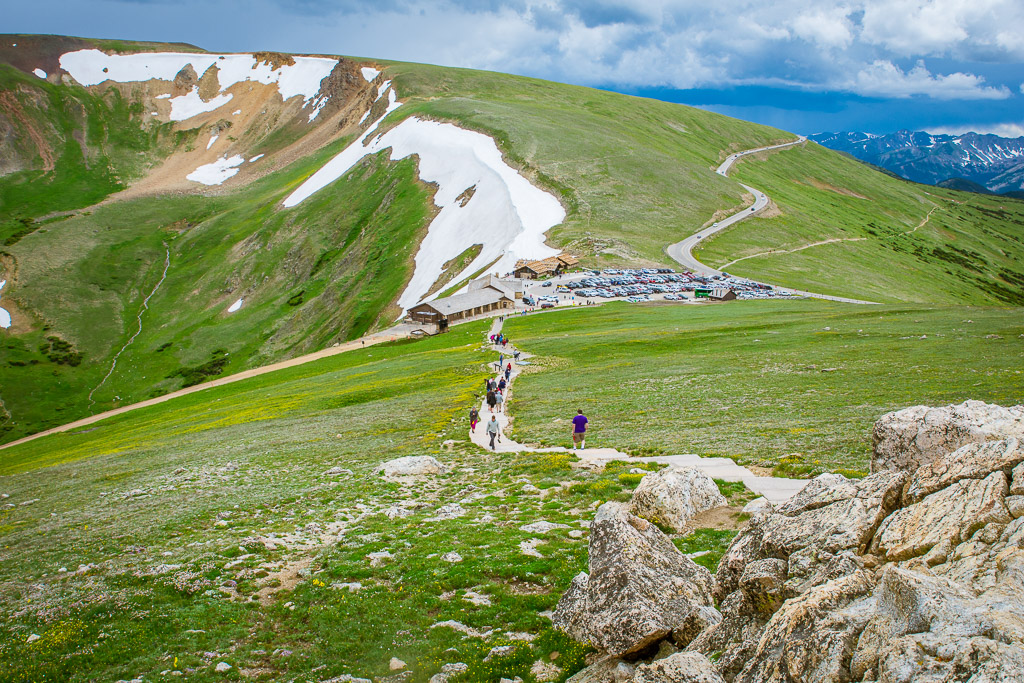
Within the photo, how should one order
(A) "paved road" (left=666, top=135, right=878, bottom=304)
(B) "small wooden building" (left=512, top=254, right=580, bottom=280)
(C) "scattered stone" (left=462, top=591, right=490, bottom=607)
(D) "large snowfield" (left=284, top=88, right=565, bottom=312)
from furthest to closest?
(D) "large snowfield" (left=284, top=88, right=565, bottom=312) < (B) "small wooden building" (left=512, top=254, right=580, bottom=280) < (A) "paved road" (left=666, top=135, right=878, bottom=304) < (C) "scattered stone" (left=462, top=591, right=490, bottom=607)

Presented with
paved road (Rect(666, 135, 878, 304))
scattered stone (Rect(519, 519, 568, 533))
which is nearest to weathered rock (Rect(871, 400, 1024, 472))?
scattered stone (Rect(519, 519, 568, 533))

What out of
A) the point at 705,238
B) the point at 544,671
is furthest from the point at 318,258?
the point at 544,671

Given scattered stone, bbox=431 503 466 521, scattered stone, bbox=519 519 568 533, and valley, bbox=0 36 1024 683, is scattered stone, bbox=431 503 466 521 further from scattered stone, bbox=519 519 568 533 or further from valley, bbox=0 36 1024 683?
scattered stone, bbox=519 519 568 533

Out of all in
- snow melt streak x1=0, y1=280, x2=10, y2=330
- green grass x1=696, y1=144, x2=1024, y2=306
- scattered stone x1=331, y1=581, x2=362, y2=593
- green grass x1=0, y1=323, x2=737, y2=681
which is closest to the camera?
green grass x1=0, y1=323, x2=737, y2=681

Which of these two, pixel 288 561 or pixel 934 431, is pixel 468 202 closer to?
pixel 288 561

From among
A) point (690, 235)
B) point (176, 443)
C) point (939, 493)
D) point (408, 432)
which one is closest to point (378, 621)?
point (939, 493)

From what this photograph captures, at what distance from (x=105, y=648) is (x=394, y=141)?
187 meters

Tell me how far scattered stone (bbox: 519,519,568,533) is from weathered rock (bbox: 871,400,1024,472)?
9.84 meters

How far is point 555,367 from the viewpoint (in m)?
56.3

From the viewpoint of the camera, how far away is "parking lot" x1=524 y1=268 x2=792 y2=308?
93188 mm

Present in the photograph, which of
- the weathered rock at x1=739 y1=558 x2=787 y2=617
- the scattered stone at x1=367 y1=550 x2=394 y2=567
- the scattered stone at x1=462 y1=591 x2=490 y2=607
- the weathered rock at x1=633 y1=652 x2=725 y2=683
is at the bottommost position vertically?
the scattered stone at x1=367 y1=550 x2=394 y2=567

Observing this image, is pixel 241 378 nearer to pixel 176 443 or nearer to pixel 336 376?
pixel 336 376

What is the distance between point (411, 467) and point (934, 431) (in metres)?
20.9

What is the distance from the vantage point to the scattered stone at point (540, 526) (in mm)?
20533
